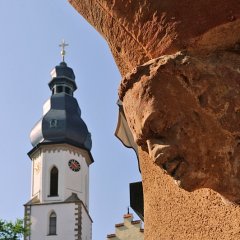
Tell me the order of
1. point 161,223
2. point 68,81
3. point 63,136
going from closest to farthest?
point 161,223 → point 63,136 → point 68,81

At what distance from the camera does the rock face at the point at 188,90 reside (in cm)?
140

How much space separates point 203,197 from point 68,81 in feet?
155

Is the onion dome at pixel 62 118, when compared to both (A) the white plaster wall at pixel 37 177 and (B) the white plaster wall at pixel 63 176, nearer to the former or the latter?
(B) the white plaster wall at pixel 63 176

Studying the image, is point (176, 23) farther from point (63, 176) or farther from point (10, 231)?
point (63, 176)

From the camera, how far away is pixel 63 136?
45281 mm

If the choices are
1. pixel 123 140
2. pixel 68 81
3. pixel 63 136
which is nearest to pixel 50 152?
pixel 63 136

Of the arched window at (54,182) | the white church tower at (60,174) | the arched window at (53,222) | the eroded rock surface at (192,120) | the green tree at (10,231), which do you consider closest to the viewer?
the eroded rock surface at (192,120)

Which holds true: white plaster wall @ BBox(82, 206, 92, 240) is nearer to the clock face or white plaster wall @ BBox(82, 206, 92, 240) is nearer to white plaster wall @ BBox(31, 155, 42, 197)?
the clock face

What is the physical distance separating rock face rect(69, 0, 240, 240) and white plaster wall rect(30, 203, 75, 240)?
4181 cm

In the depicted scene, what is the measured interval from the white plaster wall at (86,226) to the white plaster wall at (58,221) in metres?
0.86

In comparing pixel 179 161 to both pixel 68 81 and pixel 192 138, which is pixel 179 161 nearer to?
pixel 192 138

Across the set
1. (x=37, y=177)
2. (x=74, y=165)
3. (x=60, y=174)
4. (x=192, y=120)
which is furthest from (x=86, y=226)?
(x=192, y=120)

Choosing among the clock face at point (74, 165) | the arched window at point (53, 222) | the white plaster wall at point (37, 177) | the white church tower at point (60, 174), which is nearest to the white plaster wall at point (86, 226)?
the white church tower at point (60, 174)

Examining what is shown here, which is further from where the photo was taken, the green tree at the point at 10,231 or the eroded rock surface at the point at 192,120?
the green tree at the point at 10,231
